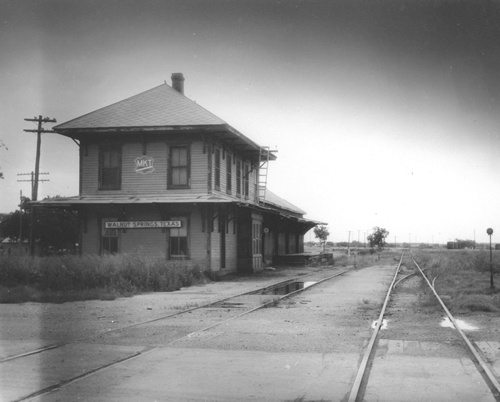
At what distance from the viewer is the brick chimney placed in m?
27.9

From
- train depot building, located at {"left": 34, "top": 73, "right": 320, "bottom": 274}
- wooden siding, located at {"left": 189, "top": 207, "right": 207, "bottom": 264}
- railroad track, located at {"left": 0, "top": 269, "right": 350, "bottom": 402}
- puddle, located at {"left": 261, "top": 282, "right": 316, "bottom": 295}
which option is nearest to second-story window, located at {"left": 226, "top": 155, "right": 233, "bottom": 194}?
train depot building, located at {"left": 34, "top": 73, "right": 320, "bottom": 274}

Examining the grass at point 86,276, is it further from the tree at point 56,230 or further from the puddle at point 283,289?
the tree at point 56,230

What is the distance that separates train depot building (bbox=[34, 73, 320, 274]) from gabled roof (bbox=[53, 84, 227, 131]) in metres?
0.04

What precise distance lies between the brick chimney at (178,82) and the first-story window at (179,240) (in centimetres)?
765

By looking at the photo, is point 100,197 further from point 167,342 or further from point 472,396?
point 472,396

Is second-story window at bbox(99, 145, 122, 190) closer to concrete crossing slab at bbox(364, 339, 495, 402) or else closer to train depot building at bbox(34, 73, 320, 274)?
train depot building at bbox(34, 73, 320, 274)

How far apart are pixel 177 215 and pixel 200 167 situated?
86.4 inches

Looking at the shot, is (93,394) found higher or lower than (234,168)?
lower

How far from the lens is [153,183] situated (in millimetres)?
23703

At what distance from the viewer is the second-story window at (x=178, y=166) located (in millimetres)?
23562

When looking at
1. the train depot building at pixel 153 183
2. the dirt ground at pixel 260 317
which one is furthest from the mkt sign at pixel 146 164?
the dirt ground at pixel 260 317

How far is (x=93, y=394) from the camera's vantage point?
5797 millimetres

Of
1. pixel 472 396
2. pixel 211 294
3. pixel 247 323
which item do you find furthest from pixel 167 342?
pixel 211 294

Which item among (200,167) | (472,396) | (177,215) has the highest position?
(200,167)
